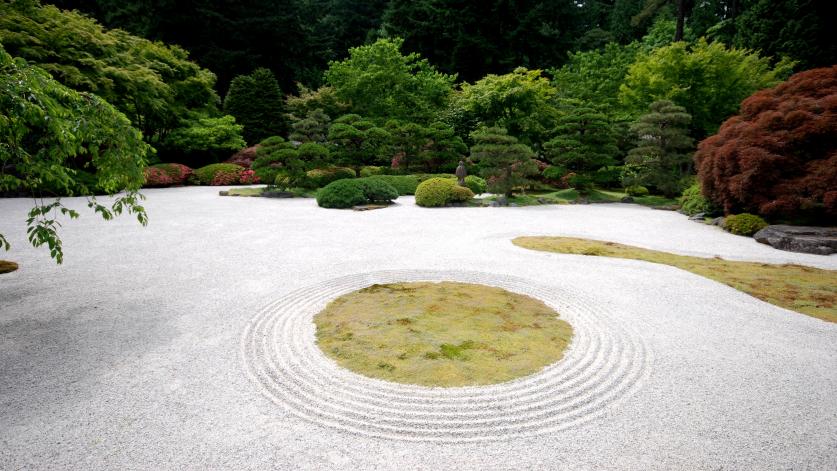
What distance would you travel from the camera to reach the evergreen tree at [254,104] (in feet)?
88.6

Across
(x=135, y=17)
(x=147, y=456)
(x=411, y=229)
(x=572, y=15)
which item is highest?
(x=572, y=15)

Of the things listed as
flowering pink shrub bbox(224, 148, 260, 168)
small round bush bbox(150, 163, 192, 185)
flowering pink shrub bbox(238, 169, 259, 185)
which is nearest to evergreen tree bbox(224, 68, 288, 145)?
flowering pink shrub bbox(224, 148, 260, 168)

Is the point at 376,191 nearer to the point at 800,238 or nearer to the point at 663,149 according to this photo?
the point at 663,149

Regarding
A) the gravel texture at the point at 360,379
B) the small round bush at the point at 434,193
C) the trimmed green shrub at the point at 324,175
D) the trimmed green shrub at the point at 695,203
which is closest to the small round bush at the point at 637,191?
the trimmed green shrub at the point at 695,203

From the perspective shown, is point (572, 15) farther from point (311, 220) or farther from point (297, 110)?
point (311, 220)

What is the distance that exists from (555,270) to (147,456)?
6.12 m

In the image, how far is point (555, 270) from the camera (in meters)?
7.16

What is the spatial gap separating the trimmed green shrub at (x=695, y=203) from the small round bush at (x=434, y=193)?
7584mm

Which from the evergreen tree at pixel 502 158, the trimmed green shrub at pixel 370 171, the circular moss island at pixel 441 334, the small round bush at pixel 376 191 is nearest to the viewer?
the circular moss island at pixel 441 334

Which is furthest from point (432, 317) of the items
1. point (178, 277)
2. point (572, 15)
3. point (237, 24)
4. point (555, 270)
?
point (572, 15)

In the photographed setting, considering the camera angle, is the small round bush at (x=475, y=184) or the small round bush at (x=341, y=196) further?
the small round bush at (x=475, y=184)

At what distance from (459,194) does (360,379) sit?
456 inches

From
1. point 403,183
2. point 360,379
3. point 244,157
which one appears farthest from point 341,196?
point 244,157

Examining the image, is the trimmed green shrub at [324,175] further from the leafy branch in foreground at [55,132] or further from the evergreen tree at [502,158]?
the leafy branch in foreground at [55,132]
